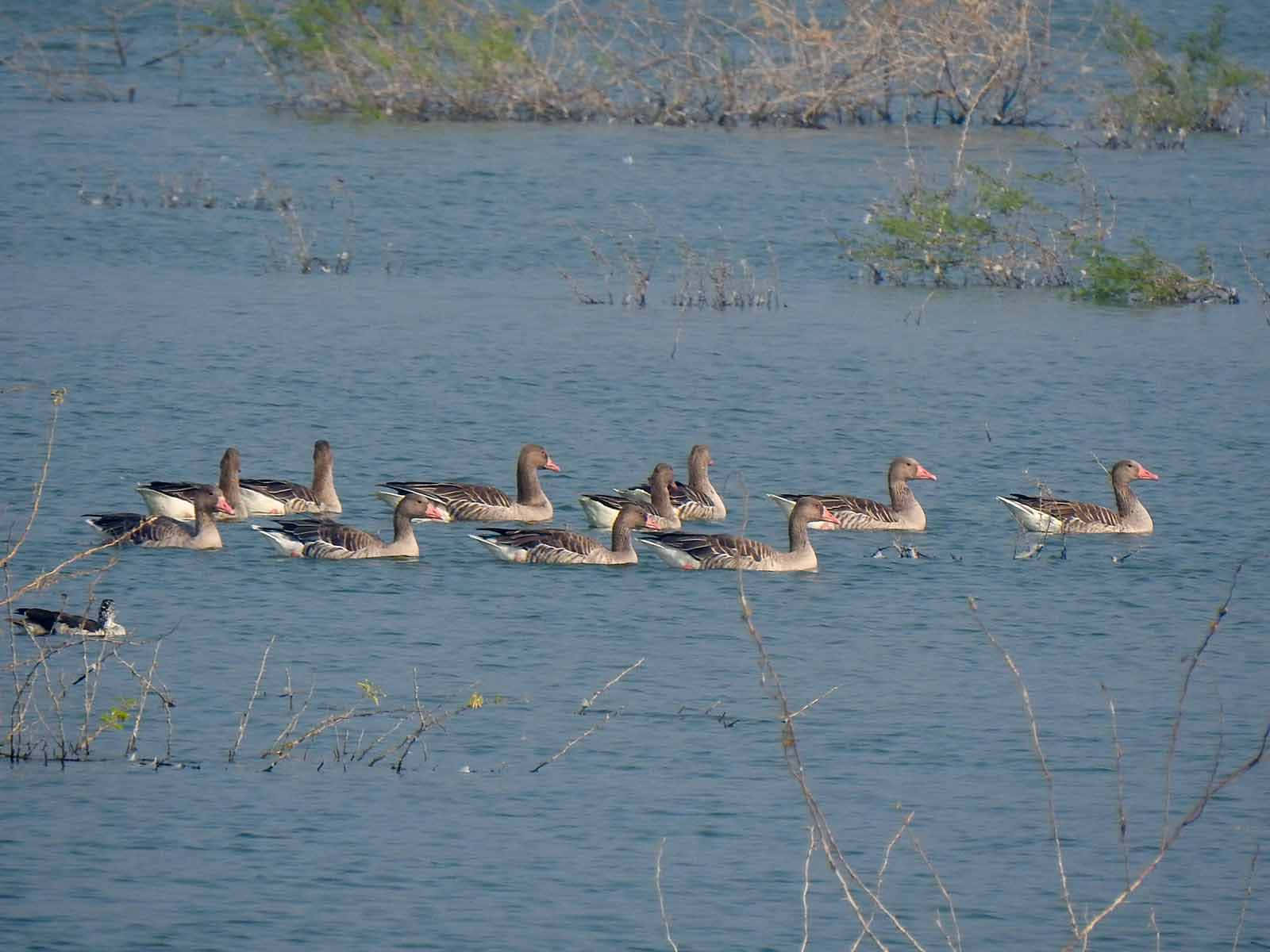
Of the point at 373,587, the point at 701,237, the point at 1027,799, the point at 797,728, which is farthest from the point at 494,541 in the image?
the point at 701,237

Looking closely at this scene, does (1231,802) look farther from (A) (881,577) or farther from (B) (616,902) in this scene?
(A) (881,577)

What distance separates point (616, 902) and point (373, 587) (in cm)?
588

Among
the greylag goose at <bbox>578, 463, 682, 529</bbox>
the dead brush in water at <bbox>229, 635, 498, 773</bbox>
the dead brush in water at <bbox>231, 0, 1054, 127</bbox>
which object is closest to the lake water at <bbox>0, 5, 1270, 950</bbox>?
the dead brush in water at <bbox>229, 635, 498, 773</bbox>

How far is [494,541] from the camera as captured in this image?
650 inches

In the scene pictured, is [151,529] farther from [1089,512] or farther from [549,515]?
[1089,512]

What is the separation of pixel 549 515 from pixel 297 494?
1.94m

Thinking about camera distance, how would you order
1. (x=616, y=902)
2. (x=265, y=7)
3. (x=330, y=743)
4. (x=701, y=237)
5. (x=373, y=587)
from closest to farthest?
(x=616, y=902) < (x=330, y=743) < (x=373, y=587) < (x=701, y=237) < (x=265, y=7)

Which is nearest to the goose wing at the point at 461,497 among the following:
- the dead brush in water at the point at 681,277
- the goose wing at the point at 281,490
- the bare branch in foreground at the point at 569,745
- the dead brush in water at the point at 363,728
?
the goose wing at the point at 281,490

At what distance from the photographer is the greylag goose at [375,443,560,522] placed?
1744 centimetres

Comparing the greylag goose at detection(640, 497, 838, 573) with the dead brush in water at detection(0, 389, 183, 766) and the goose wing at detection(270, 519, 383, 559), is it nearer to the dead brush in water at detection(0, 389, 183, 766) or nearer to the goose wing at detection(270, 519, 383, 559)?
the goose wing at detection(270, 519, 383, 559)

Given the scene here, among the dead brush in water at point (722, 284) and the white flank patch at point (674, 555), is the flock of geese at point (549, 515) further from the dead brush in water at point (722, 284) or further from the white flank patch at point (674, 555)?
the dead brush in water at point (722, 284)

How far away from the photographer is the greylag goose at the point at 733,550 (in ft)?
54.0

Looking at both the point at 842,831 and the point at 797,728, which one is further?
the point at 797,728

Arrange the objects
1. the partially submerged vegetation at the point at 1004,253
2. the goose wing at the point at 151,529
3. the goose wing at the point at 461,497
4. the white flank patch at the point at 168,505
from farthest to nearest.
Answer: the partially submerged vegetation at the point at 1004,253 < the goose wing at the point at 461,497 < the white flank patch at the point at 168,505 < the goose wing at the point at 151,529
